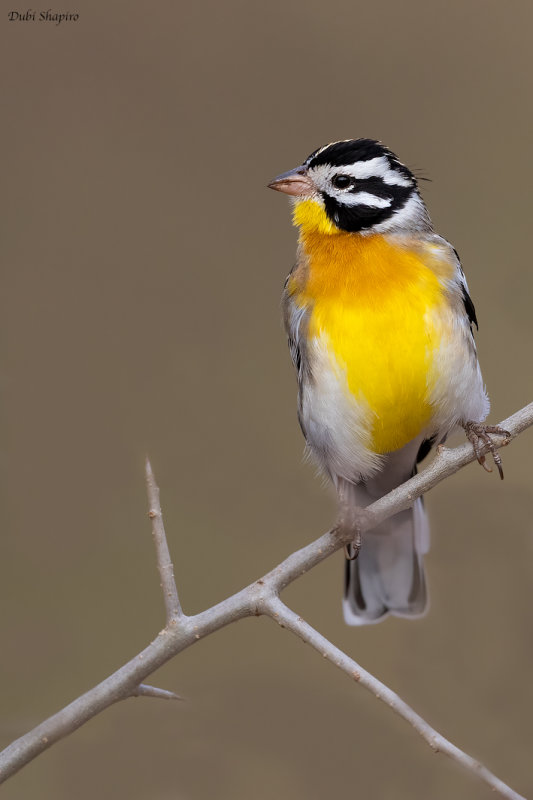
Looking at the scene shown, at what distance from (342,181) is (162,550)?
1.69 m

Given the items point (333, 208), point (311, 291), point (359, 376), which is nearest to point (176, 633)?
point (359, 376)

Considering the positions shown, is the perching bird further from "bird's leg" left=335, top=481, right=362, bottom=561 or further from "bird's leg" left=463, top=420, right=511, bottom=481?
"bird's leg" left=335, top=481, right=362, bottom=561

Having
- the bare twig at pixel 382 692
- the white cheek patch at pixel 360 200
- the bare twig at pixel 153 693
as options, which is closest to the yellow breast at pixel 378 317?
the white cheek patch at pixel 360 200

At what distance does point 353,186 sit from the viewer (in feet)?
11.0

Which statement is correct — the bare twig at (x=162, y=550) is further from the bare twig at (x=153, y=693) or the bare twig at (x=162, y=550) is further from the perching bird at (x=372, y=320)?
the perching bird at (x=372, y=320)

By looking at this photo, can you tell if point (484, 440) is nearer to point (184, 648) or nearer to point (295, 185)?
point (295, 185)

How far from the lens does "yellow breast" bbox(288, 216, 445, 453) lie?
3.16m

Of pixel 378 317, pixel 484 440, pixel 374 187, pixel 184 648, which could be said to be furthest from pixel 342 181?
pixel 184 648

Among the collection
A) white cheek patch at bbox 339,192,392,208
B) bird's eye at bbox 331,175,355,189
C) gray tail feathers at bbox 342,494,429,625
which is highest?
bird's eye at bbox 331,175,355,189

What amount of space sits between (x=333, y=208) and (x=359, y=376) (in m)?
Result: 0.65

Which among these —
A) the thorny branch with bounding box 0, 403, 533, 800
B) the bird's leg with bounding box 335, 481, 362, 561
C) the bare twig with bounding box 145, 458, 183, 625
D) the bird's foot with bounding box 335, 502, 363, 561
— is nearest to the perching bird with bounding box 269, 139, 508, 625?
the bird's leg with bounding box 335, 481, 362, 561

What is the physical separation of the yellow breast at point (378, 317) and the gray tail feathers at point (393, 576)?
806mm

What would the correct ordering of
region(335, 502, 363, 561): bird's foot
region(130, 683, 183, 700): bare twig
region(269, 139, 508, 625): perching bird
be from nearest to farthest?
region(130, 683, 183, 700): bare twig
region(335, 502, 363, 561): bird's foot
region(269, 139, 508, 625): perching bird

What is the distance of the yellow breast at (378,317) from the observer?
10.4ft
